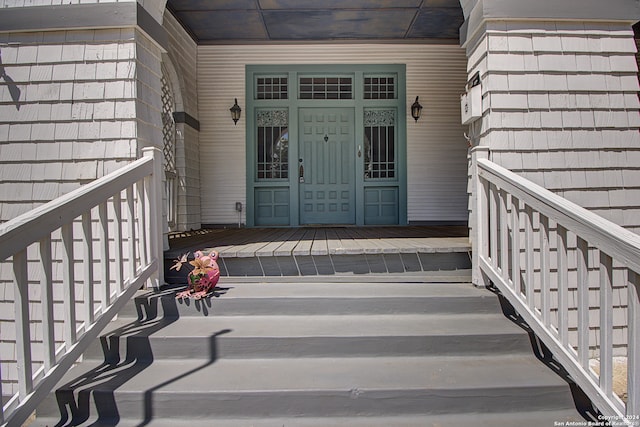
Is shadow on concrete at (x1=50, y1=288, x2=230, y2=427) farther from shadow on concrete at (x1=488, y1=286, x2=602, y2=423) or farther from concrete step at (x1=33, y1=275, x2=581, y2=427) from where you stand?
shadow on concrete at (x1=488, y1=286, x2=602, y2=423)

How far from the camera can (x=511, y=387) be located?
6.09 ft

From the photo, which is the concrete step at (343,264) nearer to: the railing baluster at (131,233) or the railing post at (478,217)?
the railing post at (478,217)

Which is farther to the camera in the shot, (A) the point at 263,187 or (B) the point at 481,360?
(A) the point at 263,187

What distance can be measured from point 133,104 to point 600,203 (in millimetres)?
3421

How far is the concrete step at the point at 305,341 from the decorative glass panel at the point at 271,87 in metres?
4.32

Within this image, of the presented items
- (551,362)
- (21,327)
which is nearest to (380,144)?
(551,362)

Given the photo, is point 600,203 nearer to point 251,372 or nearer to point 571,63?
point 571,63

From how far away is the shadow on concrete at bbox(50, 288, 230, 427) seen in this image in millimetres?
1820

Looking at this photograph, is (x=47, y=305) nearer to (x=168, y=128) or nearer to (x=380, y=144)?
(x=168, y=128)

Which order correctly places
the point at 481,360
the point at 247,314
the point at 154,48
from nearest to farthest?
1. the point at 481,360
2. the point at 247,314
3. the point at 154,48

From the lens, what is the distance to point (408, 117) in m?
5.82

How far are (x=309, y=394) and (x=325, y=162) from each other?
14.2 ft

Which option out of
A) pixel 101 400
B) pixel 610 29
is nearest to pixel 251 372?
pixel 101 400

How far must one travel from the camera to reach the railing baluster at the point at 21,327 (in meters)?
1.61
